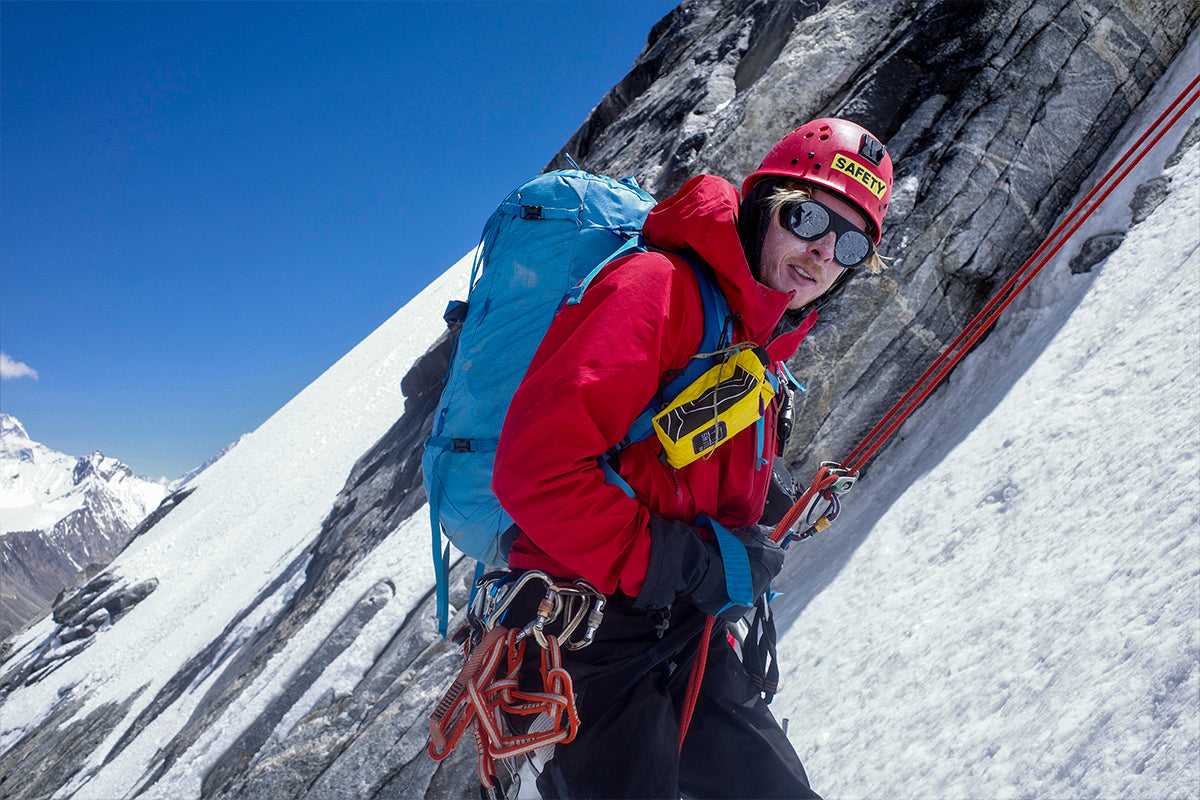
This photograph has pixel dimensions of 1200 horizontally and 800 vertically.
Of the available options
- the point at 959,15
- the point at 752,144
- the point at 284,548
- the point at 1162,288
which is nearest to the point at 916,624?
the point at 1162,288

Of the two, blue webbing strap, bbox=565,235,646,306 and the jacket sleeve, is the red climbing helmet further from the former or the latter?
the jacket sleeve

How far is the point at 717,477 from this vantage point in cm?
257

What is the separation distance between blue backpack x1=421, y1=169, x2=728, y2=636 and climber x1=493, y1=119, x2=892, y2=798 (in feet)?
0.94

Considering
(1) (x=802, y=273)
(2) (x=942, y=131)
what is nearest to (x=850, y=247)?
(1) (x=802, y=273)

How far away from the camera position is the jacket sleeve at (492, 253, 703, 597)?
1.95 metres

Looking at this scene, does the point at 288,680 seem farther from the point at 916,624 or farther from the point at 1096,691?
the point at 1096,691

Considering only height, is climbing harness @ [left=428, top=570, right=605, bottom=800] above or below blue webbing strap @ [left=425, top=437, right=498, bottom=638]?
below

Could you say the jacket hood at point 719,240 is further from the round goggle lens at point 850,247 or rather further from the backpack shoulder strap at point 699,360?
the round goggle lens at point 850,247

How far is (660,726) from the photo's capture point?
244 cm

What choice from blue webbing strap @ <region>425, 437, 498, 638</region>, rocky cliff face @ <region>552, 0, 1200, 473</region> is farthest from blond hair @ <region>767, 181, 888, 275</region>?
rocky cliff face @ <region>552, 0, 1200, 473</region>

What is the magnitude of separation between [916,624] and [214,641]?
16839 mm

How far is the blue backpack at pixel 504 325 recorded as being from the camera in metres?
2.62

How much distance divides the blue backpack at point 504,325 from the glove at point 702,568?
2.18ft

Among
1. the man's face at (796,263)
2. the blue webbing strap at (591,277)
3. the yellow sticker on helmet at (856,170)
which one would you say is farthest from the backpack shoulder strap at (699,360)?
the yellow sticker on helmet at (856,170)
